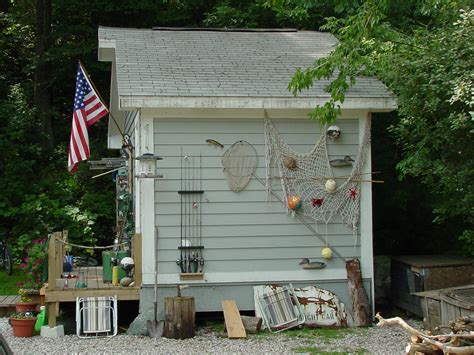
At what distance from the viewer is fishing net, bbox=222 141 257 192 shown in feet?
29.8

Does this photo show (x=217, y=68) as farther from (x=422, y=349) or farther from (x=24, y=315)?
(x=422, y=349)

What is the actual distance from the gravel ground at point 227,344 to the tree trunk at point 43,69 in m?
9.33

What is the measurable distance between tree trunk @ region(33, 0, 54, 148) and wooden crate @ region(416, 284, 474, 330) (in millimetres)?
11521

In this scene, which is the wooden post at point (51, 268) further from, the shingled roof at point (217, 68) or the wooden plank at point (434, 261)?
the wooden plank at point (434, 261)

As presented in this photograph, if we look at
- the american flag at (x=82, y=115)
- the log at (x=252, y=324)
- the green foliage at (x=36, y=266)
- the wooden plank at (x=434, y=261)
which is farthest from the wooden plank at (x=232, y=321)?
the american flag at (x=82, y=115)

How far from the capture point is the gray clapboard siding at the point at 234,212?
29.2 ft

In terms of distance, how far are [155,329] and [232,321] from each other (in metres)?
0.97

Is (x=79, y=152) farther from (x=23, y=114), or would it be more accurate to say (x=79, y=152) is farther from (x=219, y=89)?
(x=23, y=114)

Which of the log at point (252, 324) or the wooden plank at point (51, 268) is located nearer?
the log at point (252, 324)

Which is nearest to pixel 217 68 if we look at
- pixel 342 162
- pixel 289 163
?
pixel 289 163

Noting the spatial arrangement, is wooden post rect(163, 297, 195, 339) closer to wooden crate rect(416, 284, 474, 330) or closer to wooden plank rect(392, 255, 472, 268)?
wooden crate rect(416, 284, 474, 330)

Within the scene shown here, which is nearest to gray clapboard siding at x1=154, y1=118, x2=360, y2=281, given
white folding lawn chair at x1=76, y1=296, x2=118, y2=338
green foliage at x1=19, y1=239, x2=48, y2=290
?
white folding lawn chair at x1=76, y1=296, x2=118, y2=338

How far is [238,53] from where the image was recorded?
10.5m

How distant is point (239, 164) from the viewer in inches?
358
